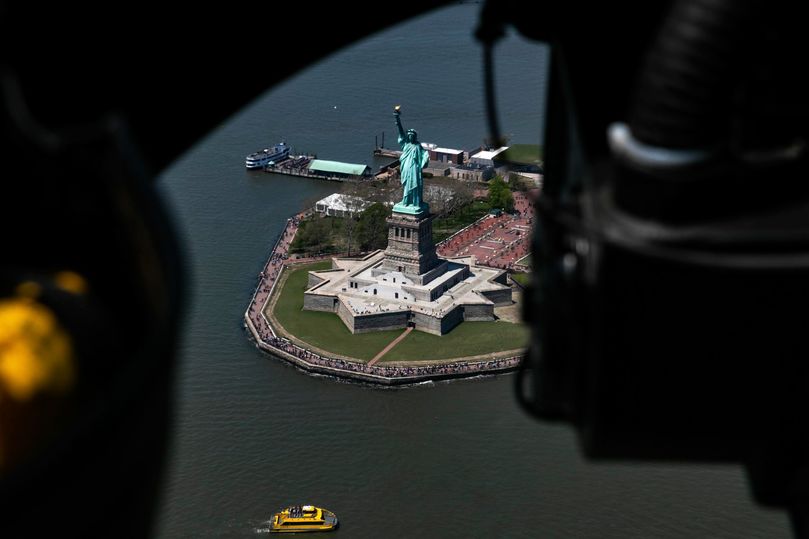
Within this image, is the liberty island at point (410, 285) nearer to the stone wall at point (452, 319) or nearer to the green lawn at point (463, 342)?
the stone wall at point (452, 319)

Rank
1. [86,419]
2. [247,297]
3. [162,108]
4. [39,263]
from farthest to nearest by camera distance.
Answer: [247,297], [162,108], [39,263], [86,419]

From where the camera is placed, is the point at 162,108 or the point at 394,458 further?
the point at 394,458

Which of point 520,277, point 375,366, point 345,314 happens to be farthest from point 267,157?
point 375,366

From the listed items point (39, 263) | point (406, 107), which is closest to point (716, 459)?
point (39, 263)

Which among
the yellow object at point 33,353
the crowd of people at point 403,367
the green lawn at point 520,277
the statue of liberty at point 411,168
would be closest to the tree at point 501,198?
the green lawn at point 520,277

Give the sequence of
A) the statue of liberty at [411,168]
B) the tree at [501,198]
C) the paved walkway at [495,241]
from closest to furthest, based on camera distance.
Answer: the statue of liberty at [411,168] < the paved walkway at [495,241] < the tree at [501,198]

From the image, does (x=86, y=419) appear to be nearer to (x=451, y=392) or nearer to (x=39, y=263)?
(x=39, y=263)
